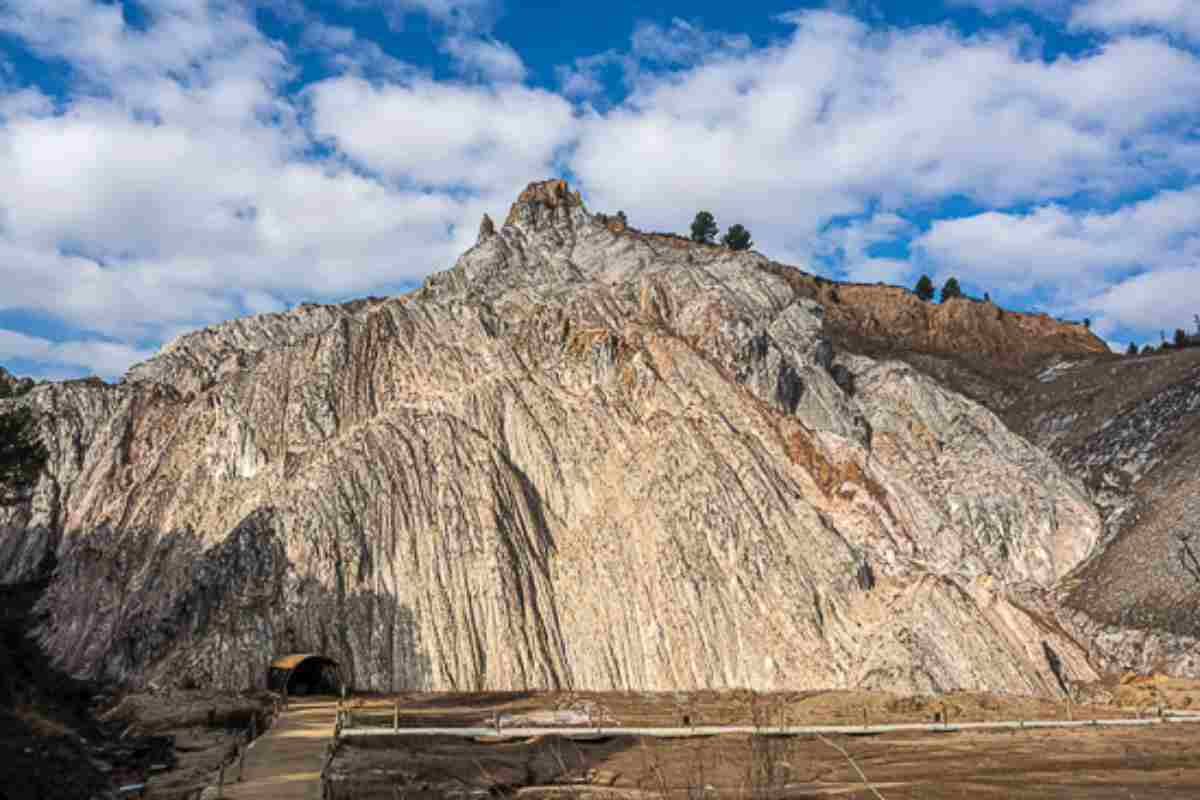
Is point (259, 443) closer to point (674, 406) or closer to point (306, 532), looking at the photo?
point (306, 532)

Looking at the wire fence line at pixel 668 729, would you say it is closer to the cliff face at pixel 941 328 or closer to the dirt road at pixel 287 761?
the dirt road at pixel 287 761

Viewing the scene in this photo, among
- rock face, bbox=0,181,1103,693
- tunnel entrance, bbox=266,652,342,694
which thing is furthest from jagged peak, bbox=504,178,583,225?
tunnel entrance, bbox=266,652,342,694

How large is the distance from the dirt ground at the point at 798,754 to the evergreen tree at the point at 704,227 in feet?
242

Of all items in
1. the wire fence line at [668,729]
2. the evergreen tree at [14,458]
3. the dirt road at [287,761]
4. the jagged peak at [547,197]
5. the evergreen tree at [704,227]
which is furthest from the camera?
the evergreen tree at [704,227]

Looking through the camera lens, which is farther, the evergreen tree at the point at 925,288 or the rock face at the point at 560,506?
the evergreen tree at the point at 925,288

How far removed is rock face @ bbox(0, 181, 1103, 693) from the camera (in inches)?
1618

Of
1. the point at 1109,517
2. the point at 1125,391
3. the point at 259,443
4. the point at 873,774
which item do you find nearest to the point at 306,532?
A: the point at 259,443

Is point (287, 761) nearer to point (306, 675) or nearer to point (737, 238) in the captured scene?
point (306, 675)

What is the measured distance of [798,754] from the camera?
25281 millimetres

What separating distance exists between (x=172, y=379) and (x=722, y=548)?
134 feet

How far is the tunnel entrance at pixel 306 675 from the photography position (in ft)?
120

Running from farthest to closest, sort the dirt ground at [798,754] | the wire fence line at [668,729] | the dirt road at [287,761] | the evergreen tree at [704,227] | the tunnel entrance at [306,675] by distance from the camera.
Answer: the evergreen tree at [704,227], the tunnel entrance at [306,675], the wire fence line at [668,729], the dirt ground at [798,754], the dirt road at [287,761]

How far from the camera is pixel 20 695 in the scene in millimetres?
25156

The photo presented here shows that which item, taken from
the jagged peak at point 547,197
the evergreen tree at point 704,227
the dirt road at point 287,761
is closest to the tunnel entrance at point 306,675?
the dirt road at point 287,761
